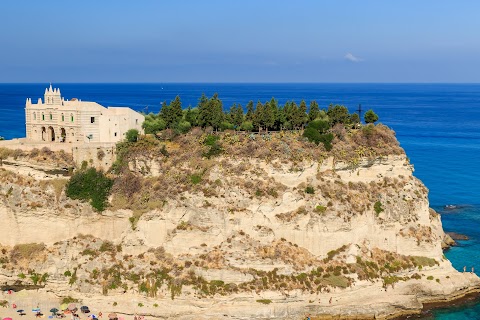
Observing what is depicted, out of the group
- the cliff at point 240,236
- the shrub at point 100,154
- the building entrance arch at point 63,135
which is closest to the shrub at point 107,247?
the cliff at point 240,236

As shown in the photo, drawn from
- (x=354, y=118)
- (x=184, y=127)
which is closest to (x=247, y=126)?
(x=184, y=127)

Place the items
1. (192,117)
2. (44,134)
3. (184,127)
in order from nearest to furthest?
(184,127)
(192,117)
(44,134)

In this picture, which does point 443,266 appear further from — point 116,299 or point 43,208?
point 43,208

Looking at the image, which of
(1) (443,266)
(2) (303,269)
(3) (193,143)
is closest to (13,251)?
(3) (193,143)

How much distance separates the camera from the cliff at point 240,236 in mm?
43906

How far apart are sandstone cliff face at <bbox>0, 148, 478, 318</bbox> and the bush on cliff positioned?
80 centimetres

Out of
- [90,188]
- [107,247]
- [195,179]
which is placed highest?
[195,179]

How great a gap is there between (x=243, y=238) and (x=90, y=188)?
49.8 feet

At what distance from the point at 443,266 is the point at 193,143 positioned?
26.6 meters

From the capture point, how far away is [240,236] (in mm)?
46531

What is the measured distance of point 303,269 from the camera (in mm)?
45531

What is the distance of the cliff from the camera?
43906mm

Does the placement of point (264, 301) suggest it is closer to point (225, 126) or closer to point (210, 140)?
point (210, 140)

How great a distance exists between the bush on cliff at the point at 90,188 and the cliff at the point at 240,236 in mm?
684
